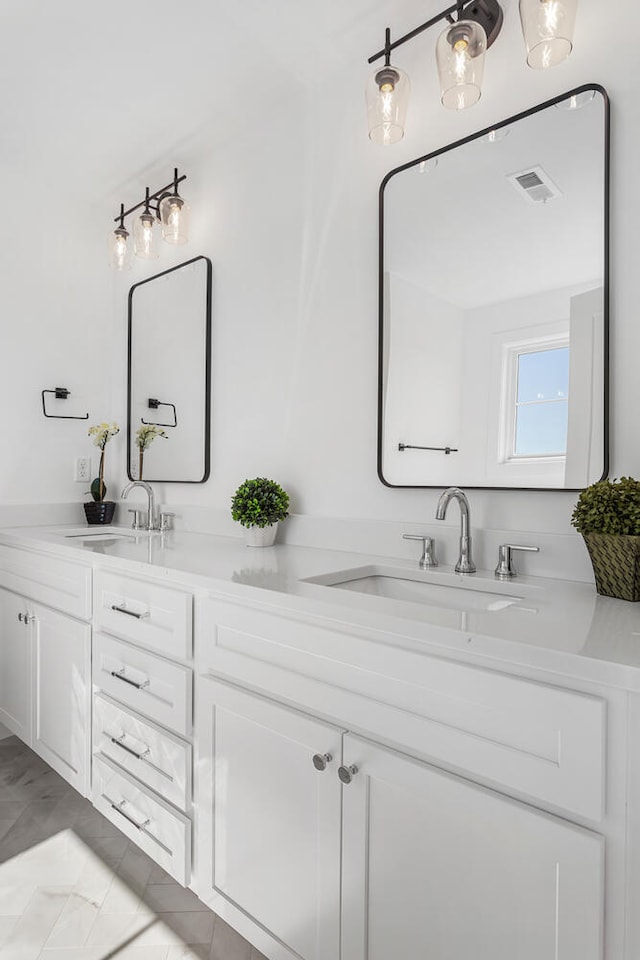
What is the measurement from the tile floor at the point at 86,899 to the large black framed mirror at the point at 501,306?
123 cm

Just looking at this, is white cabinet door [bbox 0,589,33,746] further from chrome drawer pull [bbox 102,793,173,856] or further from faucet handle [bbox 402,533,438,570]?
faucet handle [bbox 402,533,438,570]

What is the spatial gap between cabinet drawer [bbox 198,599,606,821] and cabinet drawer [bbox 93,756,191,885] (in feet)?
1.61

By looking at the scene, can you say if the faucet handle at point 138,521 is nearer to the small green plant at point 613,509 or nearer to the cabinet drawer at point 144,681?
the cabinet drawer at point 144,681

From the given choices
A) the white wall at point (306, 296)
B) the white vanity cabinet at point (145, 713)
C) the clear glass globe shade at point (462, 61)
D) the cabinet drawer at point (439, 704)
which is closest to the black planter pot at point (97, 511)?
the white wall at point (306, 296)

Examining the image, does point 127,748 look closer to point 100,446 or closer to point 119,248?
point 100,446

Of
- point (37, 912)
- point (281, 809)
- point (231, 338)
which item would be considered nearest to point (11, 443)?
point (231, 338)

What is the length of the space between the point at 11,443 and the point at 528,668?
2329 mm

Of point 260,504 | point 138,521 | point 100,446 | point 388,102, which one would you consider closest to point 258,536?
point 260,504

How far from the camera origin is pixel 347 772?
1.04m

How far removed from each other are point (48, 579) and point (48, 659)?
0.27 metres

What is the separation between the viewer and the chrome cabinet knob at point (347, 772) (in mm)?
1029

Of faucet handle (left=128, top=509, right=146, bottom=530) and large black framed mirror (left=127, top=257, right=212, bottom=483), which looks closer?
large black framed mirror (left=127, top=257, right=212, bottom=483)

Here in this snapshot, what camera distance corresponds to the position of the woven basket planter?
1.06 meters

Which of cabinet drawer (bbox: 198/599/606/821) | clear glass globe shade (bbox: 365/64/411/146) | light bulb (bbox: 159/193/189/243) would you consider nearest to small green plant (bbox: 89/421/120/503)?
light bulb (bbox: 159/193/189/243)
